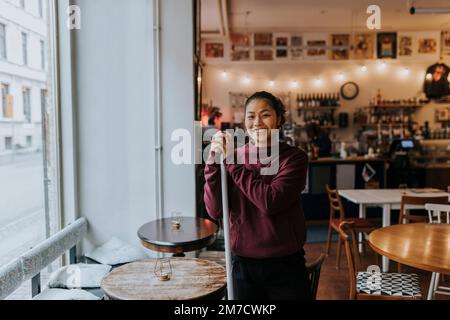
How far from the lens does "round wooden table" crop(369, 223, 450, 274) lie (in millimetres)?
2053

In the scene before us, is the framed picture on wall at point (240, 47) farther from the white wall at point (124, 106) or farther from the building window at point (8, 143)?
the building window at point (8, 143)

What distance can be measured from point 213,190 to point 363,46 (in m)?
7.26

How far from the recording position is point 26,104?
2514 millimetres

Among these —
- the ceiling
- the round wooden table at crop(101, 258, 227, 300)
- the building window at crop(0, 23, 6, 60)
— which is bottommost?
the round wooden table at crop(101, 258, 227, 300)

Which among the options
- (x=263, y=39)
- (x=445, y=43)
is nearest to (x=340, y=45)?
(x=263, y=39)

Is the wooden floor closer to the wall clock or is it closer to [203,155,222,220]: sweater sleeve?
[203,155,222,220]: sweater sleeve

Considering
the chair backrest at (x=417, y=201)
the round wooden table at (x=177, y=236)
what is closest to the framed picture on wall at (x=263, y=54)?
the chair backrest at (x=417, y=201)

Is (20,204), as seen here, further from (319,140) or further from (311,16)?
(311,16)

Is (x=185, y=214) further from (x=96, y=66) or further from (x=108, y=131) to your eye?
(x=96, y=66)

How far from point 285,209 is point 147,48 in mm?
2261

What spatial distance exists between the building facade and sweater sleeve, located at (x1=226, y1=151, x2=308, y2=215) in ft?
4.72

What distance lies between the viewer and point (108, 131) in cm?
324

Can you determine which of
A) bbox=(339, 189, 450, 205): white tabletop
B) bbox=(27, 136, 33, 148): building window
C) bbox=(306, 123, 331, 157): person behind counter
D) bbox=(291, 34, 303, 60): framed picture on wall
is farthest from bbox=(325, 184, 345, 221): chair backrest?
bbox=(291, 34, 303, 60): framed picture on wall

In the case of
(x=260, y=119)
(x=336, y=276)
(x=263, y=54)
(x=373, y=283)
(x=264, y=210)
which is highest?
(x=263, y=54)
